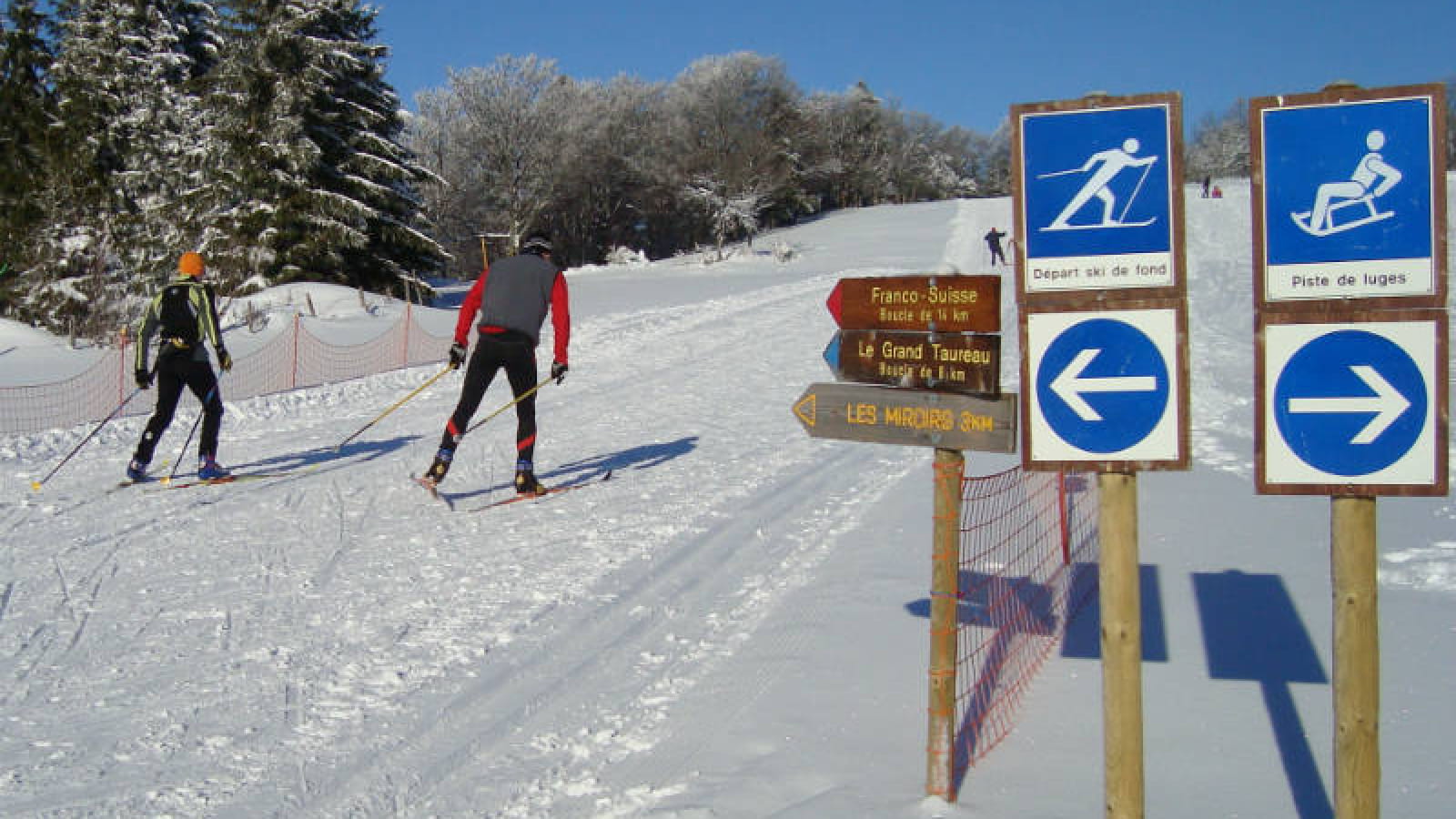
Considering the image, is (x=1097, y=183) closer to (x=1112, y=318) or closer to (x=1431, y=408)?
(x=1112, y=318)

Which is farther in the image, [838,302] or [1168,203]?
[838,302]

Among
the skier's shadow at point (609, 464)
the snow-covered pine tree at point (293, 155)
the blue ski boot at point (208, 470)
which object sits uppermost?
the snow-covered pine tree at point (293, 155)

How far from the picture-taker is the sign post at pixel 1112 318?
9.84ft

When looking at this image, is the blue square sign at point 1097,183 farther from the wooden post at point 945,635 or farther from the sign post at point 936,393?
the wooden post at point 945,635

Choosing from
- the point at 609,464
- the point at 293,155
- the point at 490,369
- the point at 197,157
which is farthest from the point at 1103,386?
the point at 197,157

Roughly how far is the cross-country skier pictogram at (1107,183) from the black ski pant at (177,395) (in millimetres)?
7329

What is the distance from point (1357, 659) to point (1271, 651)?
1.95m

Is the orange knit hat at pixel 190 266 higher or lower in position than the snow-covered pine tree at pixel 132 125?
lower

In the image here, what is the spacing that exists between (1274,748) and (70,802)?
13.9 ft

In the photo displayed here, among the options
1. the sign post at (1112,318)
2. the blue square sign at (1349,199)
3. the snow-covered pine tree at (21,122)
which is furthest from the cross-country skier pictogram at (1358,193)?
the snow-covered pine tree at (21,122)

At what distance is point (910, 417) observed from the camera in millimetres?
3533

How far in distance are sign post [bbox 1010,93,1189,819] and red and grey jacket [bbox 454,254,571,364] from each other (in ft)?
16.8

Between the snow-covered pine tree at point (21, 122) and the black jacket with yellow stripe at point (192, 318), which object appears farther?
the snow-covered pine tree at point (21, 122)

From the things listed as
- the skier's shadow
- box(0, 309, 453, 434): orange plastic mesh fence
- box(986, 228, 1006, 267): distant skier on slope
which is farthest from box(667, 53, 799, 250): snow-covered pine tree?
the skier's shadow
